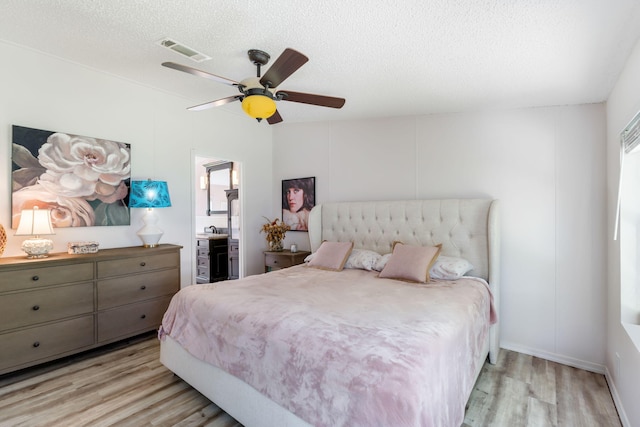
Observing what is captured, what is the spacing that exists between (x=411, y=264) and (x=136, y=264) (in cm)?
268

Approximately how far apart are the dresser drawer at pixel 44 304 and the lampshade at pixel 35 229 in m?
0.32

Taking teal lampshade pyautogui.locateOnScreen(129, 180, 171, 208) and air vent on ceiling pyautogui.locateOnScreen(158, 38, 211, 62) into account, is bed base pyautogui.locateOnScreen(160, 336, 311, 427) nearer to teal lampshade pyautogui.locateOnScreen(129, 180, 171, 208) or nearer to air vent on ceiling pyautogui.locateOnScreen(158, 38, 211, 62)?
teal lampshade pyautogui.locateOnScreen(129, 180, 171, 208)

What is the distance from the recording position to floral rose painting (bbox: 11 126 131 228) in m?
2.71

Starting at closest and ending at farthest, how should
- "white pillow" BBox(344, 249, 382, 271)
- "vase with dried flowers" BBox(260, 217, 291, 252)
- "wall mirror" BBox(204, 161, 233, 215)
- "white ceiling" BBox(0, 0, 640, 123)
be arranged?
"white ceiling" BBox(0, 0, 640, 123)
"white pillow" BBox(344, 249, 382, 271)
"vase with dried flowers" BBox(260, 217, 291, 252)
"wall mirror" BBox(204, 161, 233, 215)

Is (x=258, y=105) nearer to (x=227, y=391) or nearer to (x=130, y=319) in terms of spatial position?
(x=227, y=391)

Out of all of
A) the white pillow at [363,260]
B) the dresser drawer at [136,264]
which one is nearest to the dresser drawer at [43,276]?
the dresser drawer at [136,264]

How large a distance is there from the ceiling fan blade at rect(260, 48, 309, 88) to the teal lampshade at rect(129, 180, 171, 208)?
6.11ft

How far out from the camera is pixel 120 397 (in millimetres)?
2283

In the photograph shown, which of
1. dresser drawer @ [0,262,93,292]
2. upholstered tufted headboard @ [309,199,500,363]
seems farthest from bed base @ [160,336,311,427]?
upholstered tufted headboard @ [309,199,500,363]

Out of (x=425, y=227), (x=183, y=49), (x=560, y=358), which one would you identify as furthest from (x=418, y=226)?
(x=183, y=49)

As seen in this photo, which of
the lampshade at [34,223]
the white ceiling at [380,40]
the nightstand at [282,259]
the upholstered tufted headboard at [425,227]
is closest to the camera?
the white ceiling at [380,40]

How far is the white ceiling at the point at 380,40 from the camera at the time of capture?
1848mm

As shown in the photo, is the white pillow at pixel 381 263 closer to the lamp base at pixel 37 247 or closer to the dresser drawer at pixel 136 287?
the dresser drawer at pixel 136 287

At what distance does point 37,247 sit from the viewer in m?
2.61
